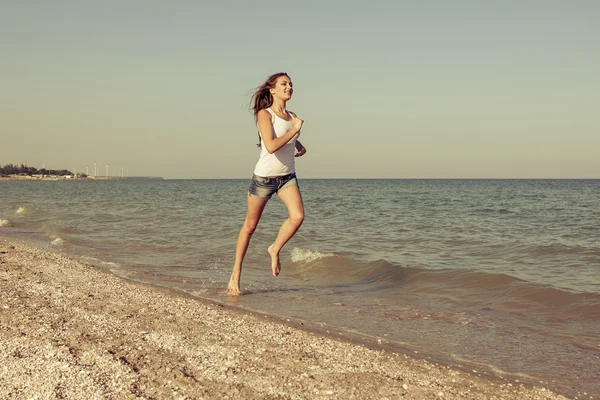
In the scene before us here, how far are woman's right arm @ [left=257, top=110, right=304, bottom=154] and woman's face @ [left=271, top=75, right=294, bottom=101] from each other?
9.2 inches

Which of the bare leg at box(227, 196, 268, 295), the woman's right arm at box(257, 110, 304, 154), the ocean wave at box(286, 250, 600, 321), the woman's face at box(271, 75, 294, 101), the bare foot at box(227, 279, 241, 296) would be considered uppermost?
the woman's face at box(271, 75, 294, 101)

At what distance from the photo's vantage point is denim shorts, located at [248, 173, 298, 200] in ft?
18.0

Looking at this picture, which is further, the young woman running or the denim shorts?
the denim shorts

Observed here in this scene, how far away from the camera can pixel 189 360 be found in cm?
349

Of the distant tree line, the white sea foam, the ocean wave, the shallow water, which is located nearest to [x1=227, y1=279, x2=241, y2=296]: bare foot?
the shallow water

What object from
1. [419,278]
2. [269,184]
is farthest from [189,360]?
[419,278]

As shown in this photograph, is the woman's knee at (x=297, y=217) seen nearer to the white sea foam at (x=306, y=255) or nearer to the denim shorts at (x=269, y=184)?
the denim shorts at (x=269, y=184)

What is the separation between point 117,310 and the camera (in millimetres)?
4824

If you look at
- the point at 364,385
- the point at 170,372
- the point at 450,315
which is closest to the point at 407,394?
the point at 364,385

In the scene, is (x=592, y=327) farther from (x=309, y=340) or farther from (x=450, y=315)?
(x=309, y=340)

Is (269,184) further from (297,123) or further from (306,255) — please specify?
→ (306,255)

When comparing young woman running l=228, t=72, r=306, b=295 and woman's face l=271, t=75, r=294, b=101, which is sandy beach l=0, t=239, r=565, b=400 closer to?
young woman running l=228, t=72, r=306, b=295

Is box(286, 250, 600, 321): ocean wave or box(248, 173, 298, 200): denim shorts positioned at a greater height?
box(248, 173, 298, 200): denim shorts

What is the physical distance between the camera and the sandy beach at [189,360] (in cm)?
Result: 301
